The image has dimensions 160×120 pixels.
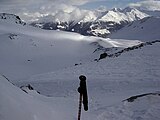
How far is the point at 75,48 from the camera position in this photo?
157 meters

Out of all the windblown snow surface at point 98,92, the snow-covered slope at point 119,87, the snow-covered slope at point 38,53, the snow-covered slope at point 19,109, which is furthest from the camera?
the snow-covered slope at point 38,53

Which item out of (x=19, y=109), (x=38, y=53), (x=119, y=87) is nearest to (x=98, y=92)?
(x=119, y=87)

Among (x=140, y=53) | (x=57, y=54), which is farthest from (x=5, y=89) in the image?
(x=57, y=54)

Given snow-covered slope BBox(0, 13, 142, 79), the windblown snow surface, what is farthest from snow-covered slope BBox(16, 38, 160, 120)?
snow-covered slope BBox(0, 13, 142, 79)

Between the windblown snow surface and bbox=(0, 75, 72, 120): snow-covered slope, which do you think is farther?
the windblown snow surface

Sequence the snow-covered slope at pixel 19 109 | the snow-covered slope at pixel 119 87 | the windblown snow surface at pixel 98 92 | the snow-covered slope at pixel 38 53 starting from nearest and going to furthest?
the snow-covered slope at pixel 19 109 → the windblown snow surface at pixel 98 92 → the snow-covered slope at pixel 119 87 → the snow-covered slope at pixel 38 53

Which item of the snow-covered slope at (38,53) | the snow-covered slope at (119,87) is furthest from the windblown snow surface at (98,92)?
the snow-covered slope at (38,53)

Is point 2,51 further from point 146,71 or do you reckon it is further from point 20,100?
point 20,100

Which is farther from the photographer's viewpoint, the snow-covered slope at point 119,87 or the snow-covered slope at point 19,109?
the snow-covered slope at point 119,87

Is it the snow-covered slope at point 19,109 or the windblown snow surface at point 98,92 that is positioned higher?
the snow-covered slope at point 19,109

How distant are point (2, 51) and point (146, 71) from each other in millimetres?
102595

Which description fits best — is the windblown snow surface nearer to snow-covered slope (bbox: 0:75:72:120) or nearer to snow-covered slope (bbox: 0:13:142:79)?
snow-covered slope (bbox: 0:75:72:120)

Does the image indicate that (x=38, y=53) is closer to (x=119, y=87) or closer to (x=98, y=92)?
(x=119, y=87)

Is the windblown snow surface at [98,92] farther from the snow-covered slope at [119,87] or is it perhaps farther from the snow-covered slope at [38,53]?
the snow-covered slope at [38,53]
